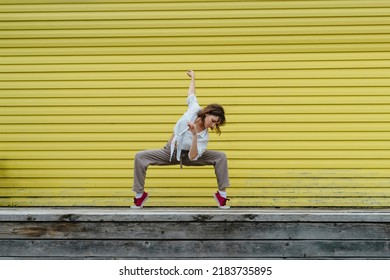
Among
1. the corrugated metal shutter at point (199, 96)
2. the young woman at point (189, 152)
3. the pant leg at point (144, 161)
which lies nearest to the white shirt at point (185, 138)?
the young woman at point (189, 152)

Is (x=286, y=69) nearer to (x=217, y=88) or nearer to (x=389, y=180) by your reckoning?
(x=217, y=88)

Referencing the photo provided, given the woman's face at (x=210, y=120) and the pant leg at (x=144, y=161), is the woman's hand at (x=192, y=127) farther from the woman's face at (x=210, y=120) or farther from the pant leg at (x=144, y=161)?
the pant leg at (x=144, y=161)

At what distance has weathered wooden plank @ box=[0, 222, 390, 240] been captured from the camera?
16.1 feet

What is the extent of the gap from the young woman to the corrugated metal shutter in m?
1.01

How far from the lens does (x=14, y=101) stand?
6.75m

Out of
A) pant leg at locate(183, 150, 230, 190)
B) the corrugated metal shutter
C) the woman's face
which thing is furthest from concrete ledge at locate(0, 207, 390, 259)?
the corrugated metal shutter

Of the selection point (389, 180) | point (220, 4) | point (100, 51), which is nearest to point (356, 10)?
point (220, 4)

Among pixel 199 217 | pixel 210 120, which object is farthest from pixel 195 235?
pixel 210 120

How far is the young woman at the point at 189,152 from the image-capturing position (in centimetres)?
552

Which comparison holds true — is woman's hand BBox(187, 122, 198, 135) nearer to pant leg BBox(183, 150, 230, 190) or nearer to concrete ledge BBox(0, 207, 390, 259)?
pant leg BBox(183, 150, 230, 190)

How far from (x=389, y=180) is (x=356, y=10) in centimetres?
190

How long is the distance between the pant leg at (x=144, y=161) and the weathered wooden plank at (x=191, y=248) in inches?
→ 31.9
